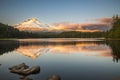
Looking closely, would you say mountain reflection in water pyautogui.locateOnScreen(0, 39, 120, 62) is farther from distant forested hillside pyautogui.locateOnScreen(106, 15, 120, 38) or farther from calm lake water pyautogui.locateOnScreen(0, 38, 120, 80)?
distant forested hillside pyautogui.locateOnScreen(106, 15, 120, 38)

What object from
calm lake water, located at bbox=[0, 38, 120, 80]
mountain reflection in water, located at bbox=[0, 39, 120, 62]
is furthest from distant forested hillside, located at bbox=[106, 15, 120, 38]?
→ calm lake water, located at bbox=[0, 38, 120, 80]

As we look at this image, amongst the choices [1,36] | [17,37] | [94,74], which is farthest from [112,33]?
[94,74]

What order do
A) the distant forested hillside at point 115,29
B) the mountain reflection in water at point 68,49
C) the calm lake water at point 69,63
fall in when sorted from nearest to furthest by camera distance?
1. the calm lake water at point 69,63
2. the mountain reflection in water at point 68,49
3. the distant forested hillside at point 115,29

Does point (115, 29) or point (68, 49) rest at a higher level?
point (115, 29)

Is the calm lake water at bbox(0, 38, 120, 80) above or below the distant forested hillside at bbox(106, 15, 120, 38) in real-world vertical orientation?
below

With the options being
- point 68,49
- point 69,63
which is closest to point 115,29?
point 68,49

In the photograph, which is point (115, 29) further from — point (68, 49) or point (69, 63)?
point (69, 63)

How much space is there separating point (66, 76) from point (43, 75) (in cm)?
239

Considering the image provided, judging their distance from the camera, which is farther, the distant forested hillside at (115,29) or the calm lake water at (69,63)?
the distant forested hillside at (115,29)

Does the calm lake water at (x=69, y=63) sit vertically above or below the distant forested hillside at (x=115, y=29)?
below

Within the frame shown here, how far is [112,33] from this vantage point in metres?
127

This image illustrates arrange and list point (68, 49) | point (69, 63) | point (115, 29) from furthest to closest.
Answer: point (115, 29) < point (68, 49) < point (69, 63)

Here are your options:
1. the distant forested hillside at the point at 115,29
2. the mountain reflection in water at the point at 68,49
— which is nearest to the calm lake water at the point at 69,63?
the mountain reflection in water at the point at 68,49

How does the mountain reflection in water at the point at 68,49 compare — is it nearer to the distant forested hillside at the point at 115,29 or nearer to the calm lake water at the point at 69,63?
the calm lake water at the point at 69,63
